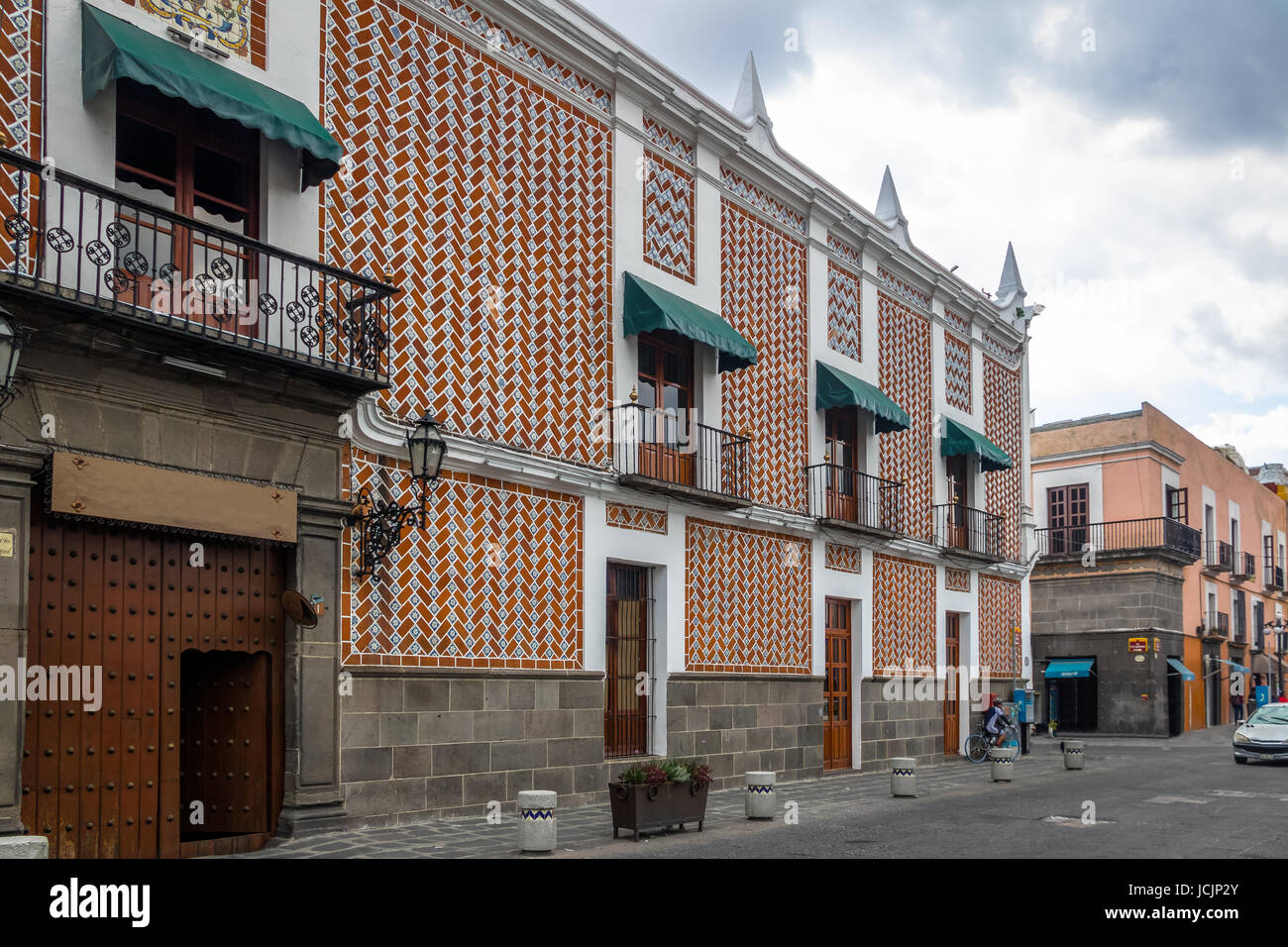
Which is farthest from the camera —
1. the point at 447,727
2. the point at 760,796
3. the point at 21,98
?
the point at 760,796

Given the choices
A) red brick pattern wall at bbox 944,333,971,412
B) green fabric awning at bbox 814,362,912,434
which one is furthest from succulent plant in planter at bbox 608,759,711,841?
red brick pattern wall at bbox 944,333,971,412

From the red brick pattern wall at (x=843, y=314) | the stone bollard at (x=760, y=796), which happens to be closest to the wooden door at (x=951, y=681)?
the red brick pattern wall at (x=843, y=314)

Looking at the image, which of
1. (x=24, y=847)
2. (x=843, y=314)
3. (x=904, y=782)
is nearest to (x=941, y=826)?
(x=904, y=782)

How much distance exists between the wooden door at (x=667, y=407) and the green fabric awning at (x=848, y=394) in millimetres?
3463

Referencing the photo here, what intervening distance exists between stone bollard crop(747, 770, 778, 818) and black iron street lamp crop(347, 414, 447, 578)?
477cm

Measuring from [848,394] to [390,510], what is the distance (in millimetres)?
9638

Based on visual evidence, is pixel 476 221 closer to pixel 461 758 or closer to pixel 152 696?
pixel 461 758

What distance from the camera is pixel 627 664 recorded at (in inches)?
631

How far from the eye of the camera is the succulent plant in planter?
39.5 feet

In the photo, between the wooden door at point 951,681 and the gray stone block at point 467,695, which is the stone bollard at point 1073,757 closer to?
the wooden door at point 951,681

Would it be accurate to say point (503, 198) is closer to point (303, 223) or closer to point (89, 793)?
point (303, 223)

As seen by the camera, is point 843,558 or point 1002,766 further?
point 843,558

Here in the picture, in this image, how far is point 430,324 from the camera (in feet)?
43.5

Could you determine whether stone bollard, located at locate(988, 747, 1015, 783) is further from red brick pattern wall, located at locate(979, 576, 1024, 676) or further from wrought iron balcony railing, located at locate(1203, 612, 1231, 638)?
wrought iron balcony railing, located at locate(1203, 612, 1231, 638)
